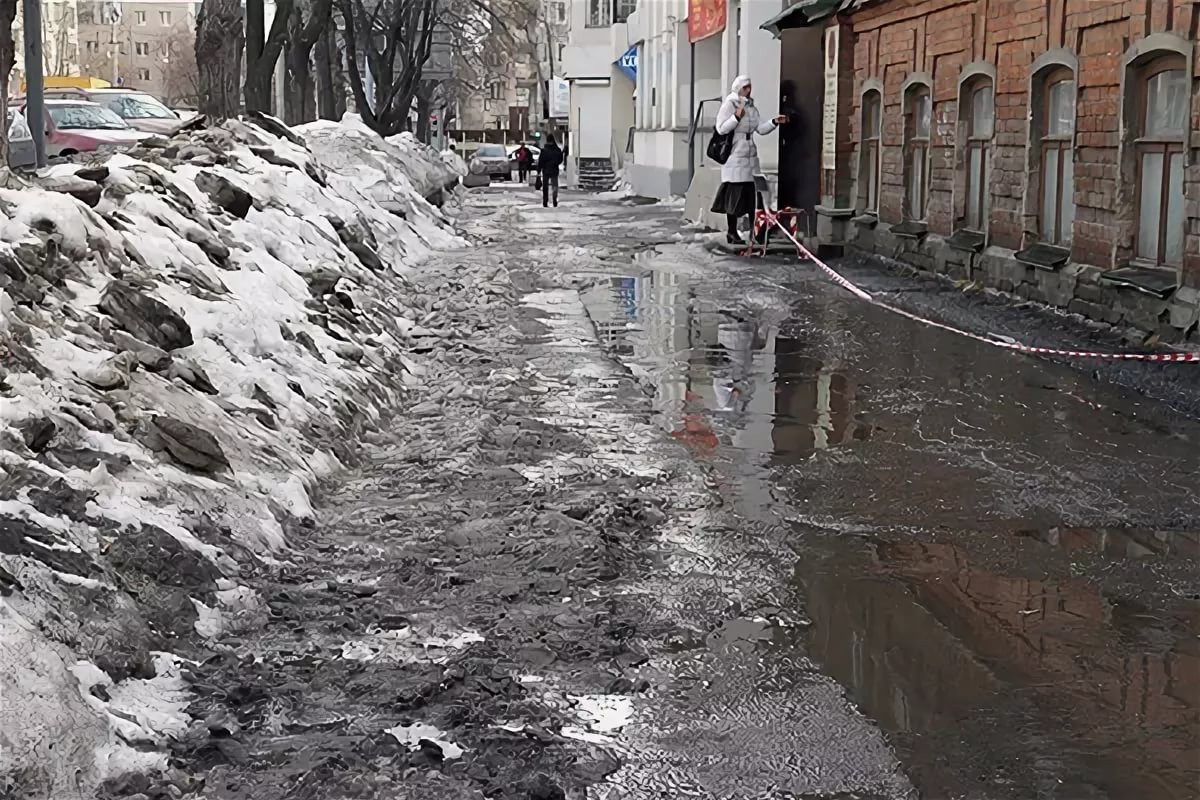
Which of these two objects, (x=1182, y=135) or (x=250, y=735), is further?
(x=1182, y=135)

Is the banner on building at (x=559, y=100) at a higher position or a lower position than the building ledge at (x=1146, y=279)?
higher

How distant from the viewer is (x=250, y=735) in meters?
4.23

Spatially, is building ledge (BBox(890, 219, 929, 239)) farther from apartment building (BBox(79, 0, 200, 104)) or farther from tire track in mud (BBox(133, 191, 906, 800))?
apartment building (BBox(79, 0, 200, 104))

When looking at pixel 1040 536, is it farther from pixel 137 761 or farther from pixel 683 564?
pixel 137 761

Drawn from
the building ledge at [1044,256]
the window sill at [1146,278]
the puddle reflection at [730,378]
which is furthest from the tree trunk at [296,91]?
the window sill at [1146,278]

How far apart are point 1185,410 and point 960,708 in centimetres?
547

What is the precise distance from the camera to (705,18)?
3203 cm

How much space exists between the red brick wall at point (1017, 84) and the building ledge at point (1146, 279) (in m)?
0.20

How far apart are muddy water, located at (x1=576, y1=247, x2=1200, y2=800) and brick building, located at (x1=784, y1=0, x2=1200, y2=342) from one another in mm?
1519

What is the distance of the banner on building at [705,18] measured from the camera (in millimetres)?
30266

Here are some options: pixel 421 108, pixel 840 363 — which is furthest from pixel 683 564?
pixel 421 108

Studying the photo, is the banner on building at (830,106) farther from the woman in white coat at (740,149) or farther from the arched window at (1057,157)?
the arched window at (1057,157)

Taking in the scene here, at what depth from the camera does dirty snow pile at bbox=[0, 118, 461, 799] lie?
412 centimetres

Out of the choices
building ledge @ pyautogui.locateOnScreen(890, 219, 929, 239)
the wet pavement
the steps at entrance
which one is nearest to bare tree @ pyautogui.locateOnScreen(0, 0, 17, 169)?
the wet pavement
